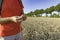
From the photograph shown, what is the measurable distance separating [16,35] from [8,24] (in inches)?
5.1

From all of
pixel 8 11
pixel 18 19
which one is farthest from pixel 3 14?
pixel 18 19

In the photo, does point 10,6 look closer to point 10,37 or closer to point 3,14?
→ point 3,14

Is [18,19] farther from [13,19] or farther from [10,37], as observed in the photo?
[10,37]

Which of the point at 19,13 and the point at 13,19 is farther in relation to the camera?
the point at 19,13

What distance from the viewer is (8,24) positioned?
6.26ft

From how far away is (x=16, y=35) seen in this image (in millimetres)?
1973

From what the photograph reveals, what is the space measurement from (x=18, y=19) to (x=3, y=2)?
214 millimetres

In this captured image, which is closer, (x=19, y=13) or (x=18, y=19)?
(x=18, y=19)

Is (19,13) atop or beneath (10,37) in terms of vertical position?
atop

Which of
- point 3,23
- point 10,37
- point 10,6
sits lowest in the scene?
point 10,37

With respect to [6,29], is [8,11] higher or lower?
higher

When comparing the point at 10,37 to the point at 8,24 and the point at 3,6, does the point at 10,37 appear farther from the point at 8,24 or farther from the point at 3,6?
the point at 3,6

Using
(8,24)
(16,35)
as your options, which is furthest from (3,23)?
(16,35)

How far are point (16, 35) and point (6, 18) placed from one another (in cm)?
21
